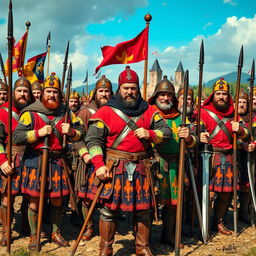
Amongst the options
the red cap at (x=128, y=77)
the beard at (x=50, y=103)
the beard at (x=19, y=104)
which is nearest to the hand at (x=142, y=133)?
the red cap at (x=128, y=77)

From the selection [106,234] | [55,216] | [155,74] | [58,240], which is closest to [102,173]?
[106,234]

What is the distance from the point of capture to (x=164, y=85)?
5355 millimetres

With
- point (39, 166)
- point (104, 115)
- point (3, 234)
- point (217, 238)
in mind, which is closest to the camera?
point (104, 115)

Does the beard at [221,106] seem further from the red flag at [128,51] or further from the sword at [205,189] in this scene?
the red flag at [128,51]

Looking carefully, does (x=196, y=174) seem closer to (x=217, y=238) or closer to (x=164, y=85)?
(x=217, y=238)

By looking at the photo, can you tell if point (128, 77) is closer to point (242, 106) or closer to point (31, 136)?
point (31, 136)

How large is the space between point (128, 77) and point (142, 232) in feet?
7.08

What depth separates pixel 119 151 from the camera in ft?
15.3

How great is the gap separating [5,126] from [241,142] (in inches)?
167

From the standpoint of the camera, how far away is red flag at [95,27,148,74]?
6570 millimetres

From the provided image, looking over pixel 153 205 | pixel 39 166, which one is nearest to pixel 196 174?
pixel 153 205

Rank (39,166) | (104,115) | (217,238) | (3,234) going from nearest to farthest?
(104,115) < (39,166) < (3,234) < (217,238)

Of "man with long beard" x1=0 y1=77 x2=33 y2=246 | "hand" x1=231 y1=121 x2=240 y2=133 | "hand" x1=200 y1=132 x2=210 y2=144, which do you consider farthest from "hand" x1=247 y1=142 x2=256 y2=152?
"man with long beard" x1=0 y1=77 x2=33 y2=246

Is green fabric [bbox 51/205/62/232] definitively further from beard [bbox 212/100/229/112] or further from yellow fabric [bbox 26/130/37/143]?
beard [bbox 212/100/229/112]
